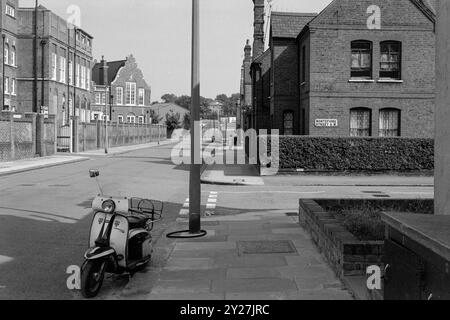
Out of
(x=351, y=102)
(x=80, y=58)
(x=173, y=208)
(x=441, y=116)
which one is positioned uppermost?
(x=80, y=58)

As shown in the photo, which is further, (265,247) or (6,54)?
(6,54)

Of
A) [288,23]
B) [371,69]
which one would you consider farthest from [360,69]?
[288,23]

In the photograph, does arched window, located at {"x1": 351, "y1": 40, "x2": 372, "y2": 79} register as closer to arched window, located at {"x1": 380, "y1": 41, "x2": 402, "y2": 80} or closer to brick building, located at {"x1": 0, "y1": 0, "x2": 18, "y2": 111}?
arched window, located at {"x1": 380, "y1": 41, "x2": 402, "y2": 80}

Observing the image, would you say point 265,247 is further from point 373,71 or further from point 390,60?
point 390,60

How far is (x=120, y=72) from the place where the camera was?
9481 centimetres

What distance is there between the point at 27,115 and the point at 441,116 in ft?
108

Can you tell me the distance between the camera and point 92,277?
587 centimetres

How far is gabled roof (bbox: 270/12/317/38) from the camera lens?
29625 millimetres

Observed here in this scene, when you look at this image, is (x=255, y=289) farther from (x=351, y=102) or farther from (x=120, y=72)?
(x=120, y=72)

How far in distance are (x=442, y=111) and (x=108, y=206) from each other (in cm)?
461

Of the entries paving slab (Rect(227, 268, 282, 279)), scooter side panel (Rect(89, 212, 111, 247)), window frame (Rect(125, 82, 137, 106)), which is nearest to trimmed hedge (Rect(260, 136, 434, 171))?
paving slab (Rect(227, 268, 282, 279))
